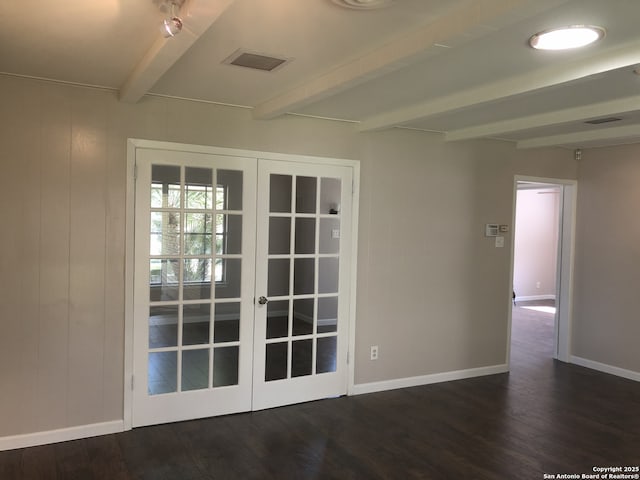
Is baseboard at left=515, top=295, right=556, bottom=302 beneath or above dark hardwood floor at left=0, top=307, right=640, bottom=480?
above

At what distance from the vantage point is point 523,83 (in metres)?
2.88

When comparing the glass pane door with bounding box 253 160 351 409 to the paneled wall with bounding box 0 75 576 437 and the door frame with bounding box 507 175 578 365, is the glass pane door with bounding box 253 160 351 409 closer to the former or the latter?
the paneled wall with bounding box 0 75 576 437

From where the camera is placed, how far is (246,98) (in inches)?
141

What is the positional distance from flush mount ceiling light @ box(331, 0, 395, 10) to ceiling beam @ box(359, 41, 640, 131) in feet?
4.07

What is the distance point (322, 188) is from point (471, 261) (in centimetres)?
176

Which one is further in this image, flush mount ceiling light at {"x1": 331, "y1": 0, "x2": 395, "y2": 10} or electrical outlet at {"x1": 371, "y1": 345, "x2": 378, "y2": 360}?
electrical outlet at {"x1": 371, "y1": 345, "x2": 378, "y2": 360}

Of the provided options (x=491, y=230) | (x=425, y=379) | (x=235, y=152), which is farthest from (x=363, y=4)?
(x=425, y=379)

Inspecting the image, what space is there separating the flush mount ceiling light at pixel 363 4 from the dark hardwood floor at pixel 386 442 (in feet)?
8.24

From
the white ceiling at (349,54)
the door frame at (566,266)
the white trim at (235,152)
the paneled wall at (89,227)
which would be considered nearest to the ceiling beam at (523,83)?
the white ceiling at (349,54)

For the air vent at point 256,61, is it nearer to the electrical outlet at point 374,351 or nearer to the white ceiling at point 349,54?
the white ceiling at point 349,54

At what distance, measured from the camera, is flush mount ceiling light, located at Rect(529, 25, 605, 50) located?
2.19 metres

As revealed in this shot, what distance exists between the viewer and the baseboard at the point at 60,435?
3.25m

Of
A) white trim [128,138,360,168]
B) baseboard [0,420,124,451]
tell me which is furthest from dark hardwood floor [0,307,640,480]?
white trim [128,138,360,168]

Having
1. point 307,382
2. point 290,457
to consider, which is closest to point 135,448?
point 290,457
